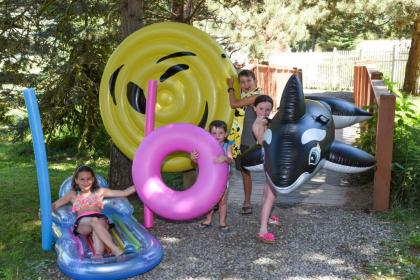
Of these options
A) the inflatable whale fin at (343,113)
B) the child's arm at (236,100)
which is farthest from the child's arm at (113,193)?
the inflatable whale fin at (343,113)

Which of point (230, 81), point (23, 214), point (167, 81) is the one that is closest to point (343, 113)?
point (230, 81)

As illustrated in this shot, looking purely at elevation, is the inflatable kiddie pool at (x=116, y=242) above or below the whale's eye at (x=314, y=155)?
below

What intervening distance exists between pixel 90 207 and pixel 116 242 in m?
0.40

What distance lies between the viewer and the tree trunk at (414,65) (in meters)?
15.5

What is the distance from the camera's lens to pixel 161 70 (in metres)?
5.55

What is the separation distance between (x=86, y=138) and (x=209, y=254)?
236 inches

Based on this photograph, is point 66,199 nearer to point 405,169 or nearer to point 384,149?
point 384,149

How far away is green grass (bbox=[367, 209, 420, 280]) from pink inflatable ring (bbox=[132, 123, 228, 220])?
151cm

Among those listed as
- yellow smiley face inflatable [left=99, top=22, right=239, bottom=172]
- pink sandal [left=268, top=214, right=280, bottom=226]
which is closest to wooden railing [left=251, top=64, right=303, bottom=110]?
yellow smiley face inflatable [left=99, top=22, right=239, bottom=172]

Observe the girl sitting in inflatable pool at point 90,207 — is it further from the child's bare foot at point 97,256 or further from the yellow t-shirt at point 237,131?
the yellow t-shirt at point 237,131

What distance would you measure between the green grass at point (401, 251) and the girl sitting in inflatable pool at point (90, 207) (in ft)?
7.24

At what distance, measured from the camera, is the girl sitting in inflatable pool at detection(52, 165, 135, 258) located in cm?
429

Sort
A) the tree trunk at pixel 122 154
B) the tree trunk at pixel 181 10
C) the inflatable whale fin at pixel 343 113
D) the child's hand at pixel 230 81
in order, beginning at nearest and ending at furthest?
the inflatable whale fin at pixel 343 113 → the child's hand at pixel 230 81 → the tree trunk at pixel 122 154 → the tree trunk at pixel 181 10

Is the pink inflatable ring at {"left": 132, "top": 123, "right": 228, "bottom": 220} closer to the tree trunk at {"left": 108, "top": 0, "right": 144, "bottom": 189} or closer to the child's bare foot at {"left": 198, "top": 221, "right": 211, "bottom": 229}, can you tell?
the child's bare foot at {"left": 198, "top": 221, "right": 211, "bottom": 229}
